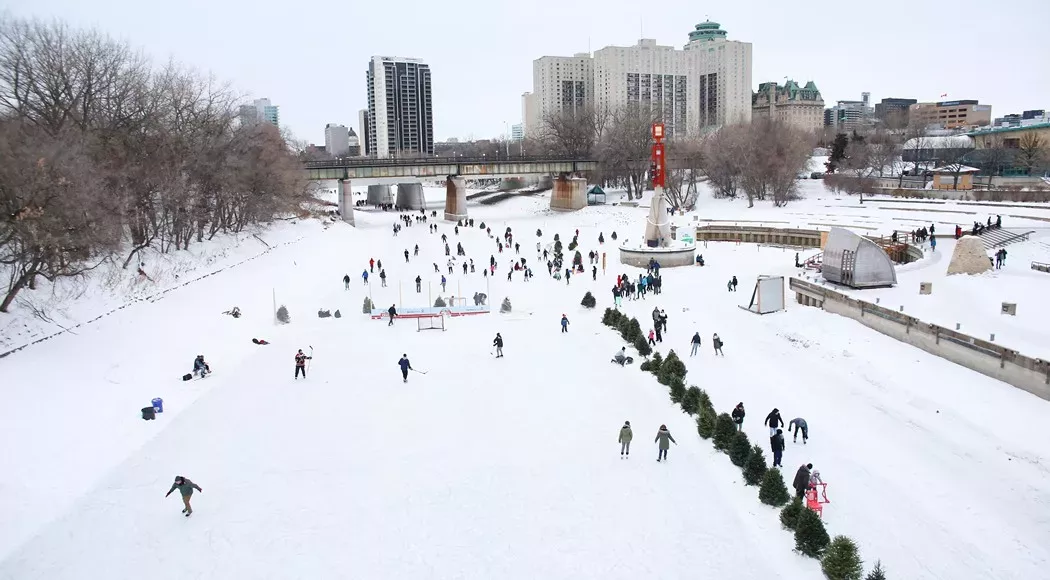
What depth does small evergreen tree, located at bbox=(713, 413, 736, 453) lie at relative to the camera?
14891mm

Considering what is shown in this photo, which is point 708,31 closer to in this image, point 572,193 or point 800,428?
point 572,193

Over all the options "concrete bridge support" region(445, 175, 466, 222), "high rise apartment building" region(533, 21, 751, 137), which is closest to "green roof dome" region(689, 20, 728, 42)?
"high rise apartment building" region(533, 21, 751, 137)

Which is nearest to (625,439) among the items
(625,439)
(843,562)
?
(625,439)

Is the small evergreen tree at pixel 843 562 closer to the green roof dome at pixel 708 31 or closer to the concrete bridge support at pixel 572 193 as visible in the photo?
the concrete bridge support at pixel 572 193

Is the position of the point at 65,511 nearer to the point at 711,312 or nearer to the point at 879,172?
the point at 711,312

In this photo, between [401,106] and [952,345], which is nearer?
[952,345]

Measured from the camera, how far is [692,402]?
56.5 ft

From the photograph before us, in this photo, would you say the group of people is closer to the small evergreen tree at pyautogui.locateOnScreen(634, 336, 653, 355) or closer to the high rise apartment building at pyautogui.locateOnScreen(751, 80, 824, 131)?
the small evergreen tree at pyautogui.locateOnScreen(634, 336, 653, 355)

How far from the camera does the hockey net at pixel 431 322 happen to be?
2654 centimetres

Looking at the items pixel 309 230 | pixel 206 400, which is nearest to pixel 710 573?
pixel 206 400

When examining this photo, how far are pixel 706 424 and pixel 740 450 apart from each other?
1.59m

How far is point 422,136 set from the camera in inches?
7598

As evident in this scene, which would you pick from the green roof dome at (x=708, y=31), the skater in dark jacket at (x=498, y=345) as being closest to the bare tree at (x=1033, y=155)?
the skater in dark jacket at (x=498, y=345)

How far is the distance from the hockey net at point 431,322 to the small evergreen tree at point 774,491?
15380mm
